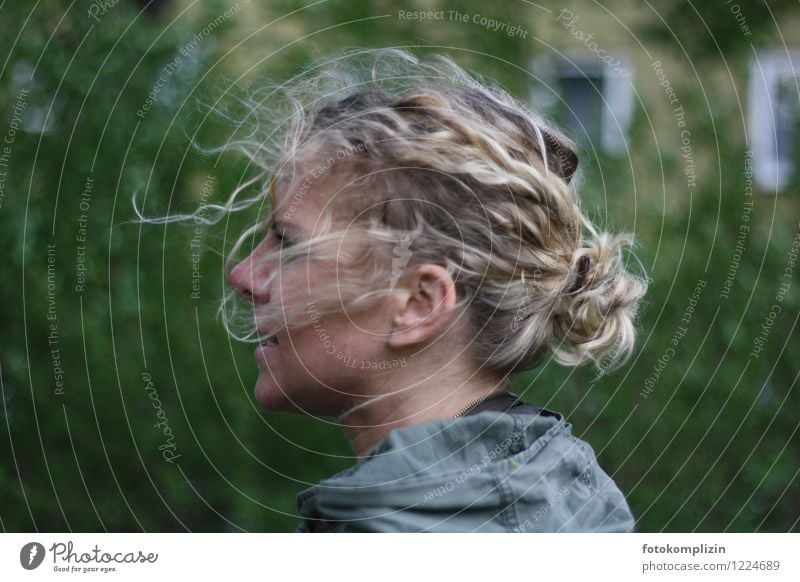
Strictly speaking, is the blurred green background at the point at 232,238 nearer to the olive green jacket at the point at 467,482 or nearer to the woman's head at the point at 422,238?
the woman's head at the point at 422,238

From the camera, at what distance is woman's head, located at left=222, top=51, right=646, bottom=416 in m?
1.05

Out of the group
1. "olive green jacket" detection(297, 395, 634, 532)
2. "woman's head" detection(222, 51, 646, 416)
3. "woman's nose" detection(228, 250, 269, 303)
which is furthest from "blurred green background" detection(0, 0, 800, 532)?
"olive green jacket" detection(297, 395, 634, 532)

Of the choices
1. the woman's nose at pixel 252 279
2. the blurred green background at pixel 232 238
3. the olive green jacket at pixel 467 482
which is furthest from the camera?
the blurred green background at pixel 232 238

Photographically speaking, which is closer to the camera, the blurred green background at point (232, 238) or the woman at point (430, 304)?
the woman at point (430, 304)

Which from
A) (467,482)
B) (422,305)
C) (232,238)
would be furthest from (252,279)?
(232,238)

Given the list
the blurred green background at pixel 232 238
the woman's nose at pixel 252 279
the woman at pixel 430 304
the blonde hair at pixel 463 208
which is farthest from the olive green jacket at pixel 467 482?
the blurred green background at pixel 232 238

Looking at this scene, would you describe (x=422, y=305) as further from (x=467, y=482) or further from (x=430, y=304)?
(x=467, y=482)

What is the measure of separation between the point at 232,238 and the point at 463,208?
1.12 m

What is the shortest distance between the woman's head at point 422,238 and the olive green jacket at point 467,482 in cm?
10

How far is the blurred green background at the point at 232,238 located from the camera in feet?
6.53

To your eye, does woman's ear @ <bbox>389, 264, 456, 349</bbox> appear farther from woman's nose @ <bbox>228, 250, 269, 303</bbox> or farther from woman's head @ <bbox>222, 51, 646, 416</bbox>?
woman's nose @ <bbox>228, 250, 269, 303</bbox>

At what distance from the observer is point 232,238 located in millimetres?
2086

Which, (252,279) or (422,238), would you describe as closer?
(422,238)

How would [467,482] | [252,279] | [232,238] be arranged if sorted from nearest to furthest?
[467,482], [252,279], [232,238]
